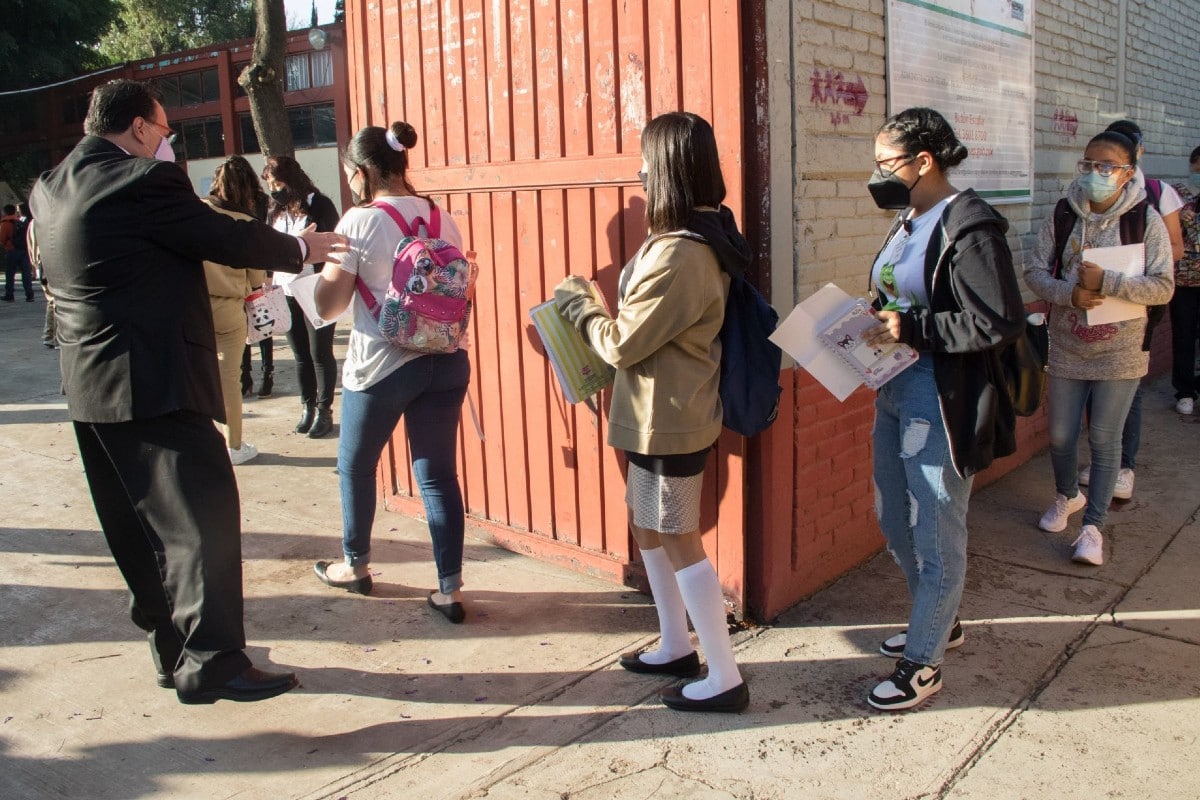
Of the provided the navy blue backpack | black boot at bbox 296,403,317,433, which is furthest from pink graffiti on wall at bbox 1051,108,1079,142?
black boot at bbox 296,403,317,433

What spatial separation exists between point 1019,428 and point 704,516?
117 inches

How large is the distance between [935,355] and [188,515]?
2415mm

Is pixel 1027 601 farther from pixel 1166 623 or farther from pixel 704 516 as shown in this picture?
pixel 704 516

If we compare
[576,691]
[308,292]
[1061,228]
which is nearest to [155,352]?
[308,292]

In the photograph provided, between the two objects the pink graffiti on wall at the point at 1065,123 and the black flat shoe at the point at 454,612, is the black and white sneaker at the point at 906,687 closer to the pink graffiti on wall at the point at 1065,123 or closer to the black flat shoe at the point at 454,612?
the black flat shoe at the point at 454,612

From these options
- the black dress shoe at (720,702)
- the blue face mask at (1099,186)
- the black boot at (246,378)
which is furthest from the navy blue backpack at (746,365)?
the black boot at (246,378)

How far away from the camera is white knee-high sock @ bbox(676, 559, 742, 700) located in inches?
126

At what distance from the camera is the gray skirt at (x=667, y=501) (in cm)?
317

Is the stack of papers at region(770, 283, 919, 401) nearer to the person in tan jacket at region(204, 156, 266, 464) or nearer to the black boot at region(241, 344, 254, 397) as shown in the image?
the person in tan jacket at region(204, 156, 266, 464)

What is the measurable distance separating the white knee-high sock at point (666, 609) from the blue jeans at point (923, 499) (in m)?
0.76

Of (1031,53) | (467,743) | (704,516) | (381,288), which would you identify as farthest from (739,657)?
(1031,53)

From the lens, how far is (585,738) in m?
3.19

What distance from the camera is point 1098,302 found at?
4.41 meters

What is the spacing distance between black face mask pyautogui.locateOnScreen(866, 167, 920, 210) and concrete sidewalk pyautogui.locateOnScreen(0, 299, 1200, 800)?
1.67m
